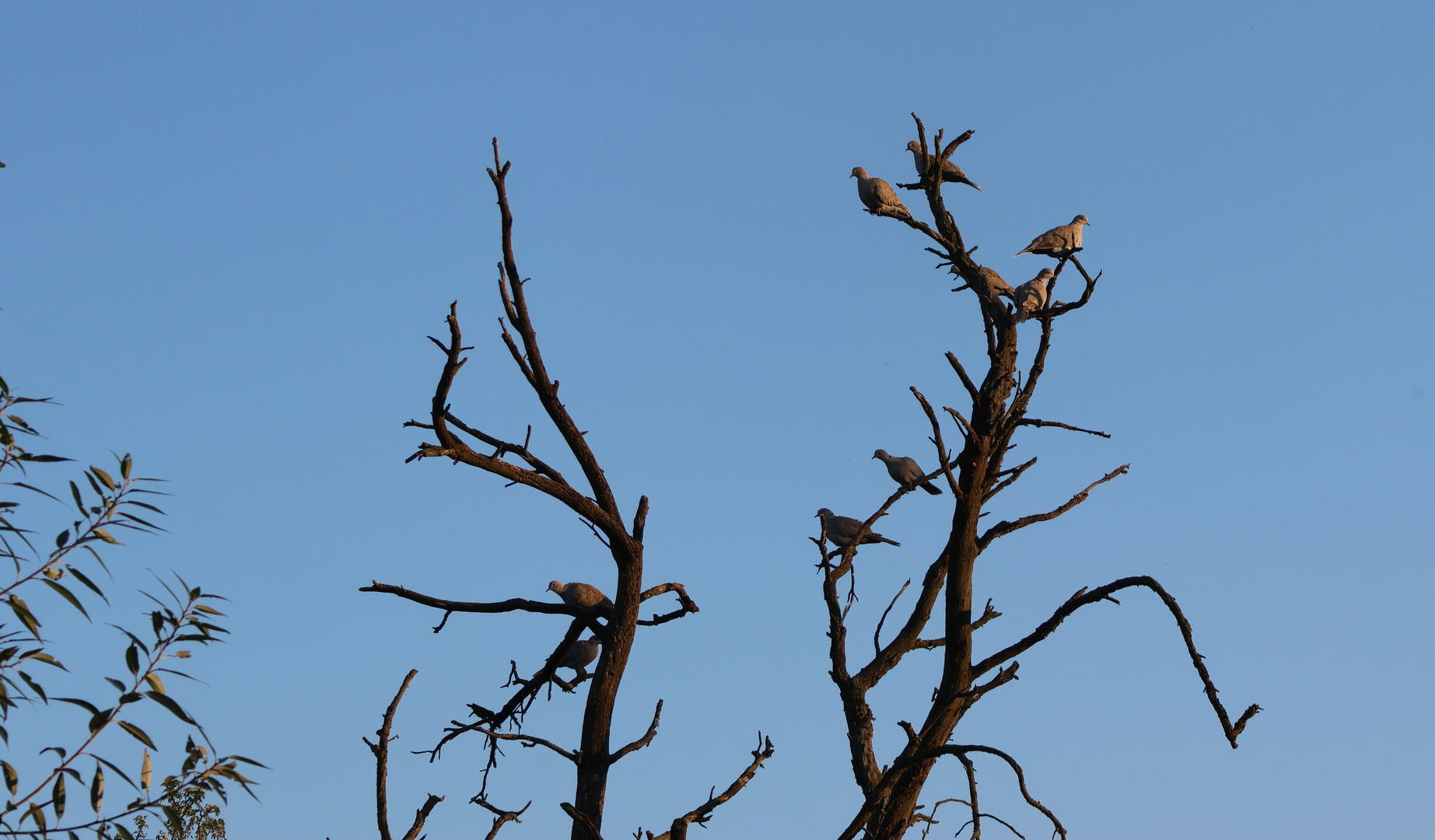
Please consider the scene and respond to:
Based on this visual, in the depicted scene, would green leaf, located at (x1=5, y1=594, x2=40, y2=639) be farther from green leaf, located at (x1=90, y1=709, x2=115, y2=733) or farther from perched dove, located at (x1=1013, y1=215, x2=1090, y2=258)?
perched dove, located at (x1=1013, y1=215, x2=1090, y2=258)

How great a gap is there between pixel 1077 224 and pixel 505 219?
8305mm

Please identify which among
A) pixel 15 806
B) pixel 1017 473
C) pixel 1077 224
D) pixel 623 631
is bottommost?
pixel 15 806

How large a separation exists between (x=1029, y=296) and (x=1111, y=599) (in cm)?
463

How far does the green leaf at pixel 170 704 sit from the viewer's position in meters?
3.32

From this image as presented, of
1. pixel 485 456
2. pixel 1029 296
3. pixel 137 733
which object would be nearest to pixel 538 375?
pixel 485 456

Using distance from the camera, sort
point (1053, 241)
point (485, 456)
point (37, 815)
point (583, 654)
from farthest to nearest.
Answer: point (1053, 241)
point (583, 654)
point (485, 456)
point (37, 815)

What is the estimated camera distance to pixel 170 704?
3.35 metres

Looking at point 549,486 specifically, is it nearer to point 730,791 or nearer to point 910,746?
point 730,791

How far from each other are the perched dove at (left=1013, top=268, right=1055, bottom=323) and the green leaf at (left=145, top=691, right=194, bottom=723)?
6909mm

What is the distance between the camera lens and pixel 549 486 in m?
5.33

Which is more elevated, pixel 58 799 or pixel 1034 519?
pixel 1034 519

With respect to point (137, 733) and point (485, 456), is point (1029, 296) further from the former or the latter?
point (137, 733)

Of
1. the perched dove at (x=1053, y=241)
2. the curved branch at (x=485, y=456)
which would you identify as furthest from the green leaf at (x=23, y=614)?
the perched dove at (x=1053, y=241)

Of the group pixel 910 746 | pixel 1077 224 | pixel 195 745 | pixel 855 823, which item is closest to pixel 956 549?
pixel 910 746
